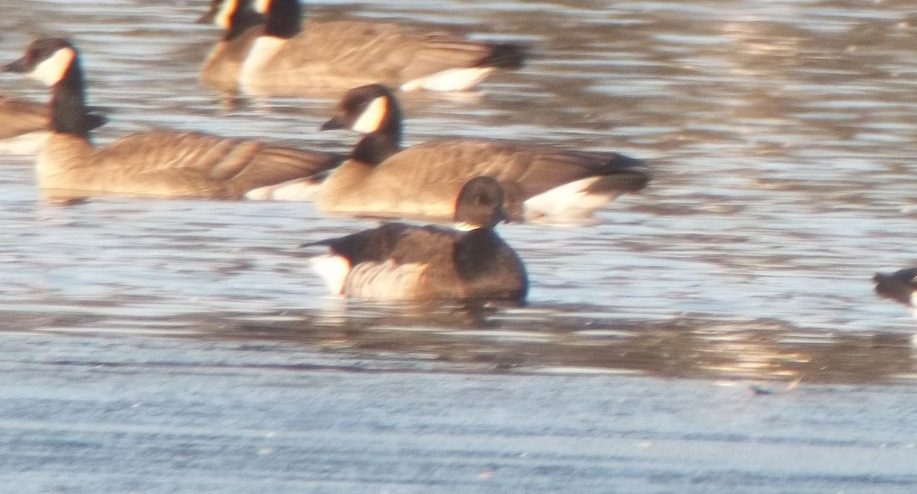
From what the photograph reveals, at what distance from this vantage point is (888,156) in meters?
16.3

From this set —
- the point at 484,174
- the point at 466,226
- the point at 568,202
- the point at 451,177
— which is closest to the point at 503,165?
the point at 484,174

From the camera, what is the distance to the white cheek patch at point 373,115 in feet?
52.2

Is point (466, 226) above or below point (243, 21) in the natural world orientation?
above

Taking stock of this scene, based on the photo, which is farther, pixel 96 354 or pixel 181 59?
pixel 181 59

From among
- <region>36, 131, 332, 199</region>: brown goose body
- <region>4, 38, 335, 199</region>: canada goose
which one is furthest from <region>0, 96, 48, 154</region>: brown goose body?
<region>36, 131, 332, 199</region>: brown goose body

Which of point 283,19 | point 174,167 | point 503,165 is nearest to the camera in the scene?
point 503,165

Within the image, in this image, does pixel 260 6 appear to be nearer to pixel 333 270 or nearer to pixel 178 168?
pixel 178 168

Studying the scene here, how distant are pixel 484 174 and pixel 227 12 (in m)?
8.85

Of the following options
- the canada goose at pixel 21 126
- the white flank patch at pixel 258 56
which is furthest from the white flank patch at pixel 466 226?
the white flank patch at pixel 258 56

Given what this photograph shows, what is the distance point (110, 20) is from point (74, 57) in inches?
273

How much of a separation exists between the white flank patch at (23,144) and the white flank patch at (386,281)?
19.7 feet

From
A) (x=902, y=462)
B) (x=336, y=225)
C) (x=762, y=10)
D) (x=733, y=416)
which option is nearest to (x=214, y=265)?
(x=336, y=225)

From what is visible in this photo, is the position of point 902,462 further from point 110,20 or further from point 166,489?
point 110,20

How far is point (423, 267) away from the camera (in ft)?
38.7
